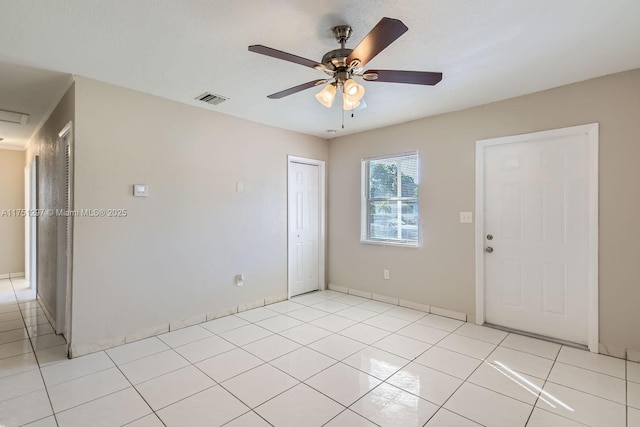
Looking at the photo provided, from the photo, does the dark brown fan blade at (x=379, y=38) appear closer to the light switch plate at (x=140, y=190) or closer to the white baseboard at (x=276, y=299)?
the light switch plate at (x=140, y=190)

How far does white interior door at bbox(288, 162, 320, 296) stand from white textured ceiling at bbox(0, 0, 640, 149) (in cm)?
179

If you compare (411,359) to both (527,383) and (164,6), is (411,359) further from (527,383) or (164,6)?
(164,6)

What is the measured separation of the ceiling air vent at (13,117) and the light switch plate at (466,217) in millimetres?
5381

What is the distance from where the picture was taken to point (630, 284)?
265 centimetres

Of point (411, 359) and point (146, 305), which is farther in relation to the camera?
point (146, 305)

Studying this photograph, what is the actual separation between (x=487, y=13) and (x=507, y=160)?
1.91 metres

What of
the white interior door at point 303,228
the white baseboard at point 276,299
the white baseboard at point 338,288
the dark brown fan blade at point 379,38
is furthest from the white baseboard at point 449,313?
the dark brown fan blade at point 379,38

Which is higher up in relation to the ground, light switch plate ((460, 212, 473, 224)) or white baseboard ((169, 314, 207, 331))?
light switch plate ((460, 212, 473, 224))

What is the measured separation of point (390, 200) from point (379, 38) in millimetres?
2986

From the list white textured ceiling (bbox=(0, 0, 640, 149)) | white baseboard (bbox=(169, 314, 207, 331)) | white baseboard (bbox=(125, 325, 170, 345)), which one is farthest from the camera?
white baseboard (bbox=(169, 314, 207, 331))

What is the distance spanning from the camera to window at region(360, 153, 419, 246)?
4152 millimetres

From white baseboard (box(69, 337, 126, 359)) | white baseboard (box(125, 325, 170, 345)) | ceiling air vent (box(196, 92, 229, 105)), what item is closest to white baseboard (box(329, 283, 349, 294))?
white baseboard (box(125, 325, 170, 345))

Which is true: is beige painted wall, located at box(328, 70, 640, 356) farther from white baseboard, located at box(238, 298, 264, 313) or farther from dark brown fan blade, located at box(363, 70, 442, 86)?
dark brown fan blade, located at box(363, 70, 442, 86)

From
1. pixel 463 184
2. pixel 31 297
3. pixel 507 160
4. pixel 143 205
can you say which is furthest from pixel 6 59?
pixel 507 160
